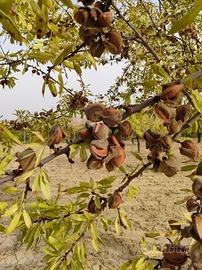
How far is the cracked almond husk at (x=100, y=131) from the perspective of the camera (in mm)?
887

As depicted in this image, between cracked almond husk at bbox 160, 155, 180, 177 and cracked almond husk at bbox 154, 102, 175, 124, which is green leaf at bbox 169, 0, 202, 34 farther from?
cracked almond husk at bbox 160, 155, 180, 177

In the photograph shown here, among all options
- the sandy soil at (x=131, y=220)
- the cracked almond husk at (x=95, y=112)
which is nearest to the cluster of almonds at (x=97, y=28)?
the cracked almond husk at (x=95, y=112)

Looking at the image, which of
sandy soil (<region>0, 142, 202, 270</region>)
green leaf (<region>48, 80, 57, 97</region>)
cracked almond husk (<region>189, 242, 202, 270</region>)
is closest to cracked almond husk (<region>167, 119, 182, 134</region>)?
cracked almond husk (<region>189, 242, 202, 270</region>)

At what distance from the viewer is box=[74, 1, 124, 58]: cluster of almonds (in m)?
0.97

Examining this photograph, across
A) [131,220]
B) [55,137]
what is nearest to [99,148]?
[55,137]

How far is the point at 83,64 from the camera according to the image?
3.74m

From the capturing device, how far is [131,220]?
19.2ft

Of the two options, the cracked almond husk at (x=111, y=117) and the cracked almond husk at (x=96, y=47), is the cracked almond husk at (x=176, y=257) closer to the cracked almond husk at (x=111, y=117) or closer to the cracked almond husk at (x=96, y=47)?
the cracked almond husk at (x=111, y=117)

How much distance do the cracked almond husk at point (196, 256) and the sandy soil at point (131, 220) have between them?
142 centimetres

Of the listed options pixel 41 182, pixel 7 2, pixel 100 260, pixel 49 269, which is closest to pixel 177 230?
Result: pixel 49 269

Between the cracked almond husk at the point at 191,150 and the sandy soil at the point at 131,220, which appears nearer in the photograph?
the cracked almond husk at the point at 191,150

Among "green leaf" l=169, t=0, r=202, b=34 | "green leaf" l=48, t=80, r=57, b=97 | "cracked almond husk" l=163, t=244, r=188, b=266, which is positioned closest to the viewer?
"green leaf" l=169, t=0, r=202, b=34

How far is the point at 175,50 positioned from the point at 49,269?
3.75 metres

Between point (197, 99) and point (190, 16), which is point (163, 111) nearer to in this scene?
point (197, 99)
